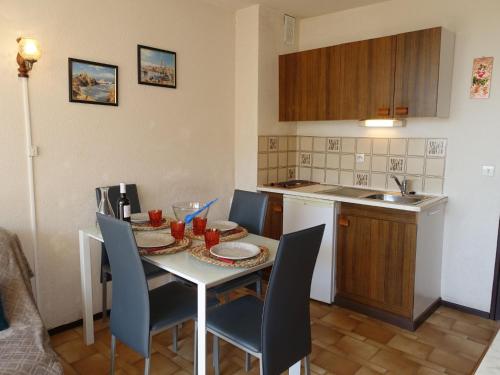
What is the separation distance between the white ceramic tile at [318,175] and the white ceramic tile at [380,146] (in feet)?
1.78

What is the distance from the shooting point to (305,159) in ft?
12.6

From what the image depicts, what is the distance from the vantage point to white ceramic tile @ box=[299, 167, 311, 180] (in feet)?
12.5

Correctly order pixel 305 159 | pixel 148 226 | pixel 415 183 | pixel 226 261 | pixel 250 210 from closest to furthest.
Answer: pixel 226 261 → pixel 148 226 → pixel 250 210 → pixel 415 183 → pixel 305 159

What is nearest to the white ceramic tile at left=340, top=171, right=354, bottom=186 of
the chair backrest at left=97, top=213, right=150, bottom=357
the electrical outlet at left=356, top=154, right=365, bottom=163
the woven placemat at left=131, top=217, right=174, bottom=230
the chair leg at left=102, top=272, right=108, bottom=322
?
the electrical outlet at left=356, top=154, right=365, bottom=163

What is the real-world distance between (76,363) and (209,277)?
1254 mm

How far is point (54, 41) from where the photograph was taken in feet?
8.01

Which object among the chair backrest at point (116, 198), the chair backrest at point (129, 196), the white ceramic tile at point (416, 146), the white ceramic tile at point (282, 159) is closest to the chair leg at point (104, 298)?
the chair backrest at point (116, 198)

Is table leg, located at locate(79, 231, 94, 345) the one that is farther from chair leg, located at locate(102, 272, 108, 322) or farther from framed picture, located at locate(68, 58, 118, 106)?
framed picture, located at locate(68, 58, 118, 106)

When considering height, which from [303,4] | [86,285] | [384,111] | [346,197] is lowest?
[86,285]

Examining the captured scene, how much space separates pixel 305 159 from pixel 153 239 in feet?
6.79

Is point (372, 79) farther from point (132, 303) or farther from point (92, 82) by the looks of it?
point (132, 303)

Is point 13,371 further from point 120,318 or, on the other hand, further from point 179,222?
point 179,222

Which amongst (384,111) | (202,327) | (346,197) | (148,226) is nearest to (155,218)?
(148,226)

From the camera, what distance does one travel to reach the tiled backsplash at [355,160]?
3.09 metres
